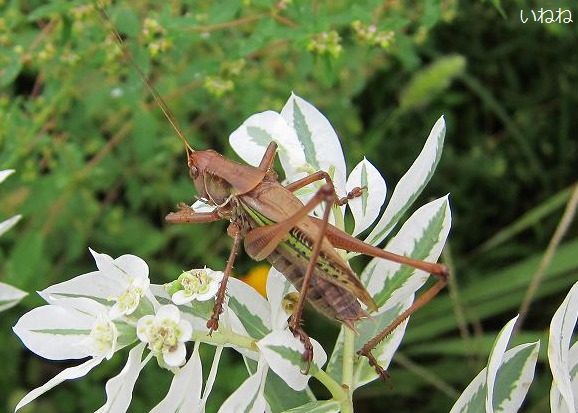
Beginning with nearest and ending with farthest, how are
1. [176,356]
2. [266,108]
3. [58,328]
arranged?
[176,356], [58,328], [266,108]

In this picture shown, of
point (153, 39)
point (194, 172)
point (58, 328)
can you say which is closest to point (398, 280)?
point (194, 172)

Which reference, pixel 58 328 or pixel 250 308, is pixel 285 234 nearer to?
pixel 250 308

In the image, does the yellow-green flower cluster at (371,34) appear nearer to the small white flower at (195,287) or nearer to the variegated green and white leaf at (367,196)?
the variegated green and white leaf at (367,196)

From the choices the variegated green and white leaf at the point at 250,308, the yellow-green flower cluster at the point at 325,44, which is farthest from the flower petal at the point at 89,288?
the yellow-green flower cluster at the point at 325,44

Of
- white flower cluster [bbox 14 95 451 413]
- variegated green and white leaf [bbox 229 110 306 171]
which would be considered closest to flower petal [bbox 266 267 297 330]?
white flower cluster [bbox 14 95 451 413]

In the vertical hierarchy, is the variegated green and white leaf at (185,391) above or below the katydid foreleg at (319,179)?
below

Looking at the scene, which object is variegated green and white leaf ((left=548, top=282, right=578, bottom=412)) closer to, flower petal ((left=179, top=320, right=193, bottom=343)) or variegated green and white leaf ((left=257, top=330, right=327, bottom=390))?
variegated green and white leaf ((left=257, top=330, right=327, bottom=390))
